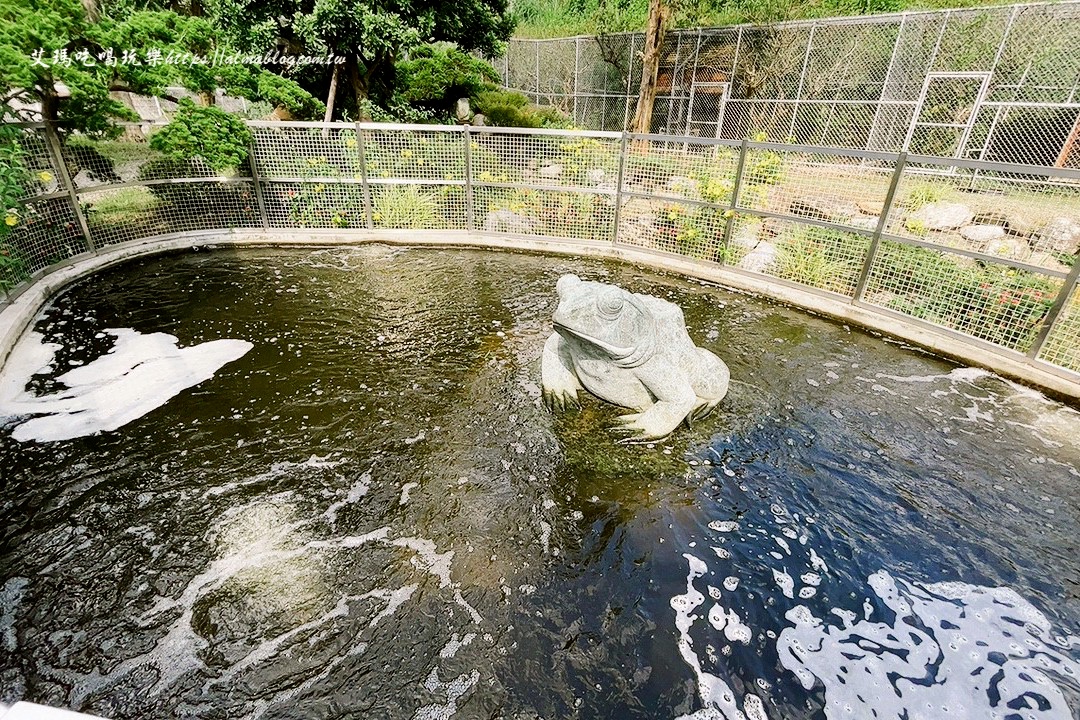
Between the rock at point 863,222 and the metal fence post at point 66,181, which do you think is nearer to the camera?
the rock at point 863,222

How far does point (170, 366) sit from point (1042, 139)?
13.8 meters

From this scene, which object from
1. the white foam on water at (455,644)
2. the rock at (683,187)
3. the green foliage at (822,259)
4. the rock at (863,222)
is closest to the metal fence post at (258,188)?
the rock at (683,187)

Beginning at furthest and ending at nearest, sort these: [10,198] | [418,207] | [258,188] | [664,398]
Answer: [418,207], [258,188], [10,198], [664,398]

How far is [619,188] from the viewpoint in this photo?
7355mm

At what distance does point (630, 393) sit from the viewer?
11.9 feet

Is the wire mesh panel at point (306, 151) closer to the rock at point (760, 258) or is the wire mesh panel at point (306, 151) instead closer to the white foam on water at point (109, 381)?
the white foam on water at point (109, 381)

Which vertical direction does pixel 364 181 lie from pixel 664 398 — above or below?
above

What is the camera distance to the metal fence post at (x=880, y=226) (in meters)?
5.25

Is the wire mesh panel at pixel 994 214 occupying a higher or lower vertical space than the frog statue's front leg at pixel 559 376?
higher

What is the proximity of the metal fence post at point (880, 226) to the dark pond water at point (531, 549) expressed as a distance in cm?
128

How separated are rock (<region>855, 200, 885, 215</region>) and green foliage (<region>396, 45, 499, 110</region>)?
10771 mm

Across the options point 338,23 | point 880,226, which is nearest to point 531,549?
point 880,226

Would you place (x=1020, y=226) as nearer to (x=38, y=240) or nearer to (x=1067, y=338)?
(x=1067, y=338)

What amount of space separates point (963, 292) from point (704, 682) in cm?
491
